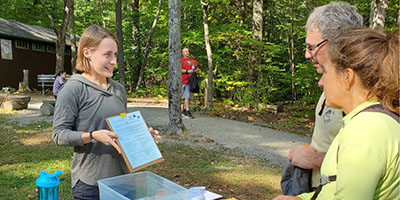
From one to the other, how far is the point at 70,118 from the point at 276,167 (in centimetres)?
492

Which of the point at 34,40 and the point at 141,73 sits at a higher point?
the point at 34,40

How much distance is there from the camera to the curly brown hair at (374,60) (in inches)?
52.2

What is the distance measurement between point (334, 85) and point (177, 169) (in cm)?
475

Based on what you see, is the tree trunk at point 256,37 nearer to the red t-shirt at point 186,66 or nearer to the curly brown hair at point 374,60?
the red t-shirt at point 186,66

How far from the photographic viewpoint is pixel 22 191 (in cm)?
494

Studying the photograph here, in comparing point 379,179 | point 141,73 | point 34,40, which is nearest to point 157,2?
point 141,73

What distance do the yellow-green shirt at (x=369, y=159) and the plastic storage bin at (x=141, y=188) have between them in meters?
1.02

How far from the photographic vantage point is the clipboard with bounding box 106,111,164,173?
2143 millimetres

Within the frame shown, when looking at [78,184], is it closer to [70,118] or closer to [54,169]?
[70,118]

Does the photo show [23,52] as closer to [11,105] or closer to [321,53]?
[11,105]

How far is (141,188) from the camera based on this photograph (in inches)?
92.8

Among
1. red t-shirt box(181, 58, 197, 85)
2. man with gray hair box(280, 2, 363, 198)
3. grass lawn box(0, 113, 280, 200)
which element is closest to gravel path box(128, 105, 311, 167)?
grass lawn box(0, 113, 280, 200)

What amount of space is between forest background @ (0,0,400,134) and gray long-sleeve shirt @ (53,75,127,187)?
7.65 m

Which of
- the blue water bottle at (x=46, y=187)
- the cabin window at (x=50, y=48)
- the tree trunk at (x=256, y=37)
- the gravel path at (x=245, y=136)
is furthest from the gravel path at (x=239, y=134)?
the cabin window at (x=50, y=48)
